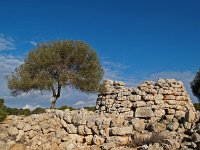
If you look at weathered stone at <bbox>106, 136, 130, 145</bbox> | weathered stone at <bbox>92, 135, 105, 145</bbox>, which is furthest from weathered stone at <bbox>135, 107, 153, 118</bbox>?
weathered stone at <bbox>92, 135, 105, 145</bbox>

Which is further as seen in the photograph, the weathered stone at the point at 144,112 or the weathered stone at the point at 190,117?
the weathered stone at the point at 144,112

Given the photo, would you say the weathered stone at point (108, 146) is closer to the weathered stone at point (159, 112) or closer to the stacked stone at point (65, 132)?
the stacked stone at point (65, 132)

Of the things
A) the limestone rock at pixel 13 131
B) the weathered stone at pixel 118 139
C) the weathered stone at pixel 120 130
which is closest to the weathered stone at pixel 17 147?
the limestone rock at pixel 13 131

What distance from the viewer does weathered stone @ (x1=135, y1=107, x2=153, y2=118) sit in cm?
1638

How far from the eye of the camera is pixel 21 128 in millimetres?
13805

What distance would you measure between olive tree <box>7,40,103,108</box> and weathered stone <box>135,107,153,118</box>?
253 inches

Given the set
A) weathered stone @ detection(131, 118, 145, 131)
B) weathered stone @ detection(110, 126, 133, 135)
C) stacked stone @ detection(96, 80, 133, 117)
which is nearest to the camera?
weathered stone @ detection(110, 126, 133, 135)

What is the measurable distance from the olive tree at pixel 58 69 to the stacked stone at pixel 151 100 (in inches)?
170

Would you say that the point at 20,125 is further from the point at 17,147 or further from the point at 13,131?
the point at 17,147

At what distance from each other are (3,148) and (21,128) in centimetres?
119

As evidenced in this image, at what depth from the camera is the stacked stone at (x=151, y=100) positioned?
1717 cm

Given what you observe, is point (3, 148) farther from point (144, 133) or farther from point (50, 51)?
point (50, 51)

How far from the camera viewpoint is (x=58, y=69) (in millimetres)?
23469

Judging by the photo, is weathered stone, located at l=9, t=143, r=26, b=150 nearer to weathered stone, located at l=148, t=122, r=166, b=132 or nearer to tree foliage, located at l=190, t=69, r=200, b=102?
weathered stone, located at l=148, t=122, r=166, b=132
